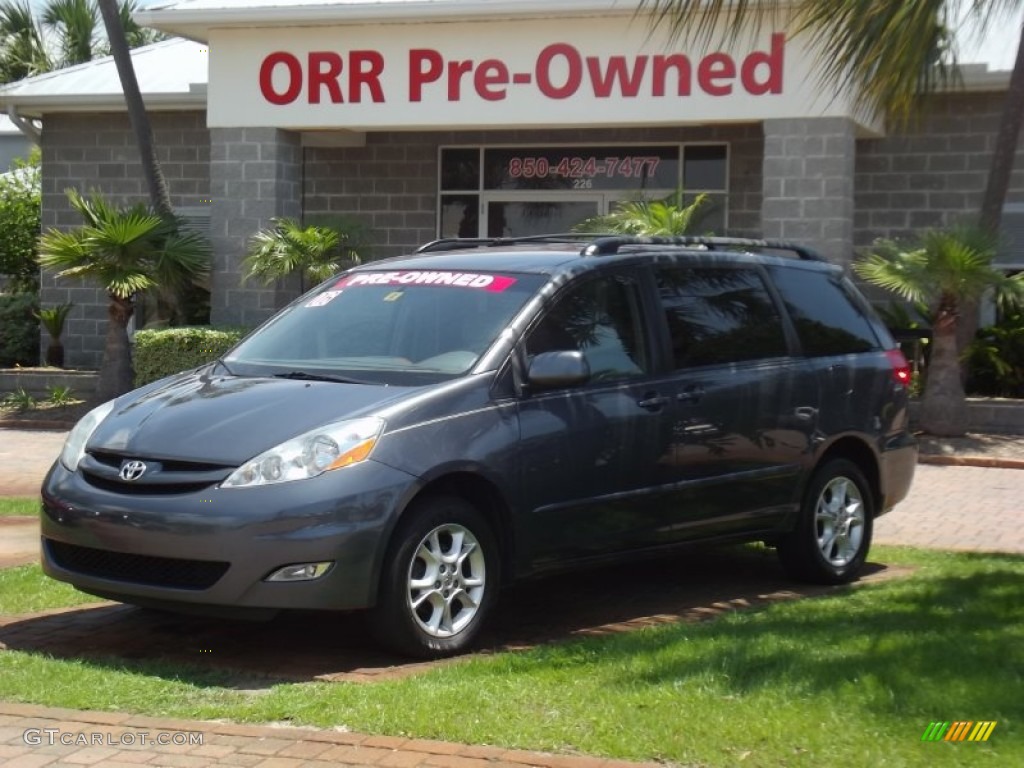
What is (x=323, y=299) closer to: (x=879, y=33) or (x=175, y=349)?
(x=879, y=33)

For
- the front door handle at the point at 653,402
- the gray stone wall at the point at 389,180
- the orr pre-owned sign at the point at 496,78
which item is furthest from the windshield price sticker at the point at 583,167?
the front door handle at the point at 653,402

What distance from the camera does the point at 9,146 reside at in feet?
113

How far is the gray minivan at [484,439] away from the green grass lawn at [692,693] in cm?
44

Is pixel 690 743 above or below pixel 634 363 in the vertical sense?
below

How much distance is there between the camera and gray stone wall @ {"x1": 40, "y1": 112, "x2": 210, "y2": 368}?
20.0 metres

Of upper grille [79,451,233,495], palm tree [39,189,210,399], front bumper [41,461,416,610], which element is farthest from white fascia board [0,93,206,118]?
front bumper [41,461,416,610]

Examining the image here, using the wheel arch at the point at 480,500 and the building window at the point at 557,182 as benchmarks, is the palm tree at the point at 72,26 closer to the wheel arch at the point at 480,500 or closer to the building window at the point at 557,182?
the building window at the point at 557,182

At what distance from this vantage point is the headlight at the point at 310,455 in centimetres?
597

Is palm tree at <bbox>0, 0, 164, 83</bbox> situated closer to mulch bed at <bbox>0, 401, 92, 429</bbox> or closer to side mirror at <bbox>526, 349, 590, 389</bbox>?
mulch bed at <bbox>0, 401, 92, 429</bbox>

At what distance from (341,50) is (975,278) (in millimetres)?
7295

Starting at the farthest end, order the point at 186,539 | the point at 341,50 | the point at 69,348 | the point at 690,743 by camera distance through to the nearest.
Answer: the point at 69,348
the point at 341,50
the point at 186,539
the point at 690,743

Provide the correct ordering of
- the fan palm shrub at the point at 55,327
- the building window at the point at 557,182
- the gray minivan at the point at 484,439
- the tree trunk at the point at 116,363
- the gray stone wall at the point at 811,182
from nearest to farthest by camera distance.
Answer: the gray minivan at the point at 484,439 → the gray stone wall at the point at 811,182 → the tree trunk at the point at 116,363 → the building window at the point at 557,182 → the fan palm shrub at the point at 55,327

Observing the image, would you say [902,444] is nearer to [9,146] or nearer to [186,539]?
[186,539]

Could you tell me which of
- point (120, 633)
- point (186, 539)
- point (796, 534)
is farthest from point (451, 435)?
point (796, 534)
